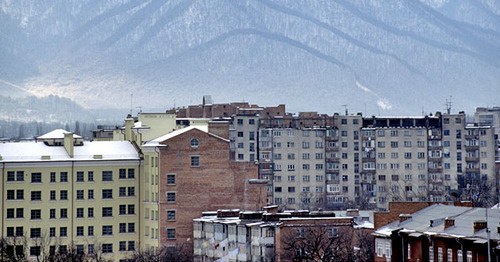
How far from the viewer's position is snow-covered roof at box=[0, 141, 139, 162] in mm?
90500

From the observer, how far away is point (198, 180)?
88.2 meters

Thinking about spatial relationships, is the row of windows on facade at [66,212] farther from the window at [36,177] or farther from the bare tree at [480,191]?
the bare tree at [480,191]

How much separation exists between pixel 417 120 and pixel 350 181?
11692 mm

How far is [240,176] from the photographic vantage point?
89062 millimetres

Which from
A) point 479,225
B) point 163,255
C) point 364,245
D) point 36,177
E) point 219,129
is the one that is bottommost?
point 163,255

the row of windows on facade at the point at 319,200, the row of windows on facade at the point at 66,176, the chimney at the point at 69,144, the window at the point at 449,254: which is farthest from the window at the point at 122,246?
the row of windows on facade at the point at 319,200

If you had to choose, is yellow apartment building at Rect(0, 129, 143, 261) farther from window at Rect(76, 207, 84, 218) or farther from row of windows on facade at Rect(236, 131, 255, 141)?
row of windows on facade at Rect(236, 131, 255, 141)

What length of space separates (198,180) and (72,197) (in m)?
9.18

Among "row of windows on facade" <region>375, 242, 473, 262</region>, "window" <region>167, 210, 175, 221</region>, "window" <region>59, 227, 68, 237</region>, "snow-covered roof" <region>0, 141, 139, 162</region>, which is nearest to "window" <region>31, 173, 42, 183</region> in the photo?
"snow-covered roof" <region>0, 141, 139, 162</region>

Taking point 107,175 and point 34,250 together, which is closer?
point 34,250

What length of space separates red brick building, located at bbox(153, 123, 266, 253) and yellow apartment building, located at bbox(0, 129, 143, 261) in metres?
4.11

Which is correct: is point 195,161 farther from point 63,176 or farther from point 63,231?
point 63,231

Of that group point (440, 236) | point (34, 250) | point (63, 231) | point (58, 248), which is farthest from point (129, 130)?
point (440, 236)

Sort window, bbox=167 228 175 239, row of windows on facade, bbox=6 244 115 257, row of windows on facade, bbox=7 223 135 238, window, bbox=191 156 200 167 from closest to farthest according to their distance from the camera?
1. row of windows on facade, bbox=6 244 115 257
2. window, bbox=167 228 175 239
3. row of windows on facade, bbox=7 223 135 238
4. window, bbox=191 156 200 167
